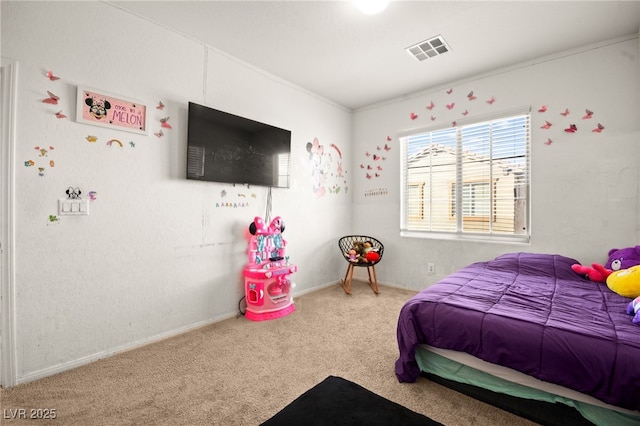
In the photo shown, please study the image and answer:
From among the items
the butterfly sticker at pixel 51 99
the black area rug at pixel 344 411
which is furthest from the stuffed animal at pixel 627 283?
the butterfly sticker at pixel 51 99

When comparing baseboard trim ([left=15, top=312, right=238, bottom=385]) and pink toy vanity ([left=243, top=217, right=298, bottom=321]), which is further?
pink toy vanity ([left=243, top=217, right=298, bottom=321])

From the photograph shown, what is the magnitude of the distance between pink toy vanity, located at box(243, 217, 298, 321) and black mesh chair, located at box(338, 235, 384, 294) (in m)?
1.01

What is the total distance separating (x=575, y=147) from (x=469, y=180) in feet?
3.28

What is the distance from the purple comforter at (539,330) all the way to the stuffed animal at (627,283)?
0.05 metres

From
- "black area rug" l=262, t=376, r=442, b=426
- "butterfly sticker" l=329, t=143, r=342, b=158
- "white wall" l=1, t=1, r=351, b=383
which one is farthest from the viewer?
"butterfly sticker" l=329, t=143, r=342, b=158

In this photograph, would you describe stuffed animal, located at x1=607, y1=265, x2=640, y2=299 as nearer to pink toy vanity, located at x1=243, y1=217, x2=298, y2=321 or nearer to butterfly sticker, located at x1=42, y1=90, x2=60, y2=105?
pink toy vanity, located at x1=243, y1=217, x2=298, y2=321

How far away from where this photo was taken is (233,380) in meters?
1.90

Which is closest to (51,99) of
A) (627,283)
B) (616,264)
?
(627,283)

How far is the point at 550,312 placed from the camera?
5.51 feet

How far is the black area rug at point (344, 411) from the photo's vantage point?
0.95m

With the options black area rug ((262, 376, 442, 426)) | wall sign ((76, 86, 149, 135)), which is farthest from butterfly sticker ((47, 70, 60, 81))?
black area rug ((262, 376, 442, 426))

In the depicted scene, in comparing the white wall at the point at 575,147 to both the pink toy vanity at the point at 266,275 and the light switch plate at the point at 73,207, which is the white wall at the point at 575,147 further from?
the light switch plate at the point at 73,207

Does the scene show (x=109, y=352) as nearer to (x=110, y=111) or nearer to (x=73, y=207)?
(x=73, y=207)

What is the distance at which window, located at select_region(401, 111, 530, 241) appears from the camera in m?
3.19
